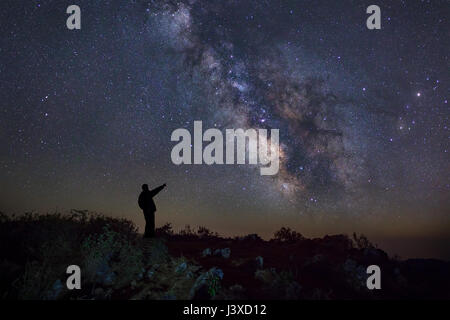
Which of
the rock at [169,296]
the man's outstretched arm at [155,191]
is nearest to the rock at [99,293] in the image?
the rock at [169,296]

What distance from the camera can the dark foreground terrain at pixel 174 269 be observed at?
6090mm

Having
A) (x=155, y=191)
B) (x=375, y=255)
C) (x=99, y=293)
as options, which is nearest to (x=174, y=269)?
(x=99, y=293)

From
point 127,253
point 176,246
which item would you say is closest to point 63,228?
point 127,253

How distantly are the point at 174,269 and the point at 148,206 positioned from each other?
137 inches

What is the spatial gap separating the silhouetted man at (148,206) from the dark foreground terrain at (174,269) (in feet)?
2.10

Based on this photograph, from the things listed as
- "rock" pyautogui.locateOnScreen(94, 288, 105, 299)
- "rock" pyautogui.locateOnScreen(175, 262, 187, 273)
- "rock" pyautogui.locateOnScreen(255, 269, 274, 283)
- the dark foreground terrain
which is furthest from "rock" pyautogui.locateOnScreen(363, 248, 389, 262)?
"rock" pyautogui.locateOnScreen(94, 288, 105, 299)

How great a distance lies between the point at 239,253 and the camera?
9172 millimetres

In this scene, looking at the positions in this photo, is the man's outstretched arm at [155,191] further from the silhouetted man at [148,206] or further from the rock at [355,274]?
the rock at [355,274]

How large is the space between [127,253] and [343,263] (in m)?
5.13

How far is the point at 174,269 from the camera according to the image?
7.05 meters

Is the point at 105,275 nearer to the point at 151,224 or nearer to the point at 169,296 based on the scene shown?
the point at 169,296

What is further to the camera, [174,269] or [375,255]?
[375,255]
